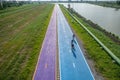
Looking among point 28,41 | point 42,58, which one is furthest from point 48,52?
point 28,41

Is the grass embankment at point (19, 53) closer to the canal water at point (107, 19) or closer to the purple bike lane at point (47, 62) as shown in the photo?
the purple bike lane at point (47, 62)

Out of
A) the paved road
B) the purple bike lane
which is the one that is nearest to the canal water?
the paved road

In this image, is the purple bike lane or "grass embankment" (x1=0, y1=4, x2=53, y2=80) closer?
the purple bike lane

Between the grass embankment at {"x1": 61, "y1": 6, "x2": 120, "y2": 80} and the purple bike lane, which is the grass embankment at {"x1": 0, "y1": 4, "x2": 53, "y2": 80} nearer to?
the purple bike lane

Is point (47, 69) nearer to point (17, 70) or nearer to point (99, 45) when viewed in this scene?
point (17, 70)

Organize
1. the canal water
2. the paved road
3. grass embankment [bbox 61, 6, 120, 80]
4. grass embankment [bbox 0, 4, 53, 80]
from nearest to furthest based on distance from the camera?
the paved road
grass embankment [bbox 61, 6, 120, 80]
grass embankment [bbox 0, 4, 53, 80]
the canal water

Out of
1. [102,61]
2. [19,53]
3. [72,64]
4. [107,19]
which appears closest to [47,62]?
[72,64]

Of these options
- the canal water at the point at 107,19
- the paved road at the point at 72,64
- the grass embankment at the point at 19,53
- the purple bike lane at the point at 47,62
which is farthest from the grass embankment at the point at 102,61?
the canal water at the point at 107,19

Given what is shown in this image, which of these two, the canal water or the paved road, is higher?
the paved road

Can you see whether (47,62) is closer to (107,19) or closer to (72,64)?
(72,64)

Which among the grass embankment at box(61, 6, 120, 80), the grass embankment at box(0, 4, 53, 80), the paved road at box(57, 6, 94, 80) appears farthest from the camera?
the grass embankment at box(0, 4, 53, 80)

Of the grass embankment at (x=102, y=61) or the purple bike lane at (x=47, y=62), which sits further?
the grass embankment at (x=102, y=61)
